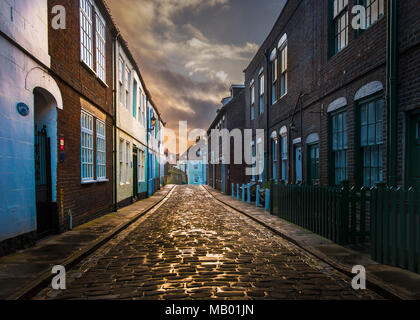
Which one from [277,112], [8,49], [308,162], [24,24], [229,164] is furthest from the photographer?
[229,164]

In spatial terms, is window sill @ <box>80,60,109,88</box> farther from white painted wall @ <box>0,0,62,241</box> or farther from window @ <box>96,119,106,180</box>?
white painted wall @ <box>0,0,62,241</box>

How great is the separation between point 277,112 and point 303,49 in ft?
12.2

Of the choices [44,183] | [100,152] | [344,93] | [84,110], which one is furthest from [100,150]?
[344,93]

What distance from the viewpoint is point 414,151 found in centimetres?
602

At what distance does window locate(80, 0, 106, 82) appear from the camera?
30.8 feet

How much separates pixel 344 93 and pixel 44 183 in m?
8.08

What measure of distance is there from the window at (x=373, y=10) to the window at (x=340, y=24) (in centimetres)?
81

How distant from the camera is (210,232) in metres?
8.01

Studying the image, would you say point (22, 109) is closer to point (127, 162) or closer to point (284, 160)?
point (127, 162)

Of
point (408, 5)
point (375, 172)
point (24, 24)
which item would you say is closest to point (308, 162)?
point (375, 172)

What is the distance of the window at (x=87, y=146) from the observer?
9462 millimetres

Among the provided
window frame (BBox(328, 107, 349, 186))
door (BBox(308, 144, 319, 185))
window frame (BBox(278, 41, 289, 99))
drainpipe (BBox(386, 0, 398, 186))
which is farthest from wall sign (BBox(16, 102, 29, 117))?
window frame (BBox(278, 41, 289, 99))

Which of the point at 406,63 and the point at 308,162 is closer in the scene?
the point at 406,63
